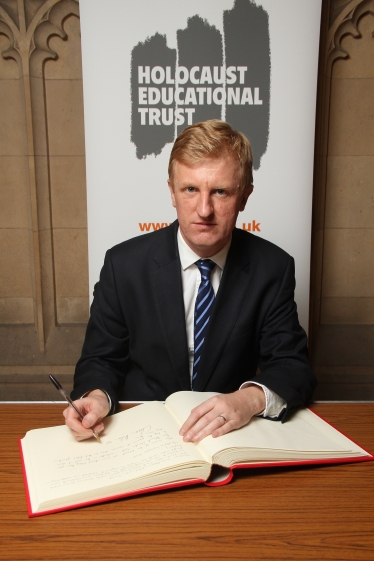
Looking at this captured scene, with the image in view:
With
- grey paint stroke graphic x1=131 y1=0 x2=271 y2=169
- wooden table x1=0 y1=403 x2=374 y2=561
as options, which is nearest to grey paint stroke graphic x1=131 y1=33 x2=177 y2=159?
grey paint stroke graphic x1=131 y1=0 x2=271 y2=169

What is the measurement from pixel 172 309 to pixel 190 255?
220mm

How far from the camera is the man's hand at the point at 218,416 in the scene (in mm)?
1242

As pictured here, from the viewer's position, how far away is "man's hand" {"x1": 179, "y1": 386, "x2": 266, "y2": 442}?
1242 mm

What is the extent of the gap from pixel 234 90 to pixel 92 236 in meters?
1.26

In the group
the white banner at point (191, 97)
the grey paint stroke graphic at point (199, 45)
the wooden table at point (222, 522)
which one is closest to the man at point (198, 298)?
the wooden table at point (222, 522)

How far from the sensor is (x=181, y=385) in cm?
194

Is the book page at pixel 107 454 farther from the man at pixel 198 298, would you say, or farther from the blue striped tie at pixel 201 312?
the blue striped tie at pixel 201 312

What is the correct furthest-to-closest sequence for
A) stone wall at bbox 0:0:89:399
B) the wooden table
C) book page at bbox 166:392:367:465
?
stone wall at bbox 0:0:89:399
book page at bbox 166:392:367:465
the wooden table

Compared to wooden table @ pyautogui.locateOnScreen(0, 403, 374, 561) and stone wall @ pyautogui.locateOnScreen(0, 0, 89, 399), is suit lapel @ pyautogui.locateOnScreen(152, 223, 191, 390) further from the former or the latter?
stone wall @ pyautogui.locateOnScreen(0, 0, 89, 399)

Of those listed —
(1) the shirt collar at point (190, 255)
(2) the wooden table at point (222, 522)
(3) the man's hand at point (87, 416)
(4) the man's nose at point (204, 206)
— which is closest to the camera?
(2) the wooden table at point (222, 522)

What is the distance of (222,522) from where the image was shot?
39.8 inches

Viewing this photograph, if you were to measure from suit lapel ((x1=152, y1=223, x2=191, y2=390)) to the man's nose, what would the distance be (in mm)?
286

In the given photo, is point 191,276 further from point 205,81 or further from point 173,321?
point 205,81

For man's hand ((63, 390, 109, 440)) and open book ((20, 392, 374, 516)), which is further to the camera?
man's hand ((63, 390, 109, 440))
